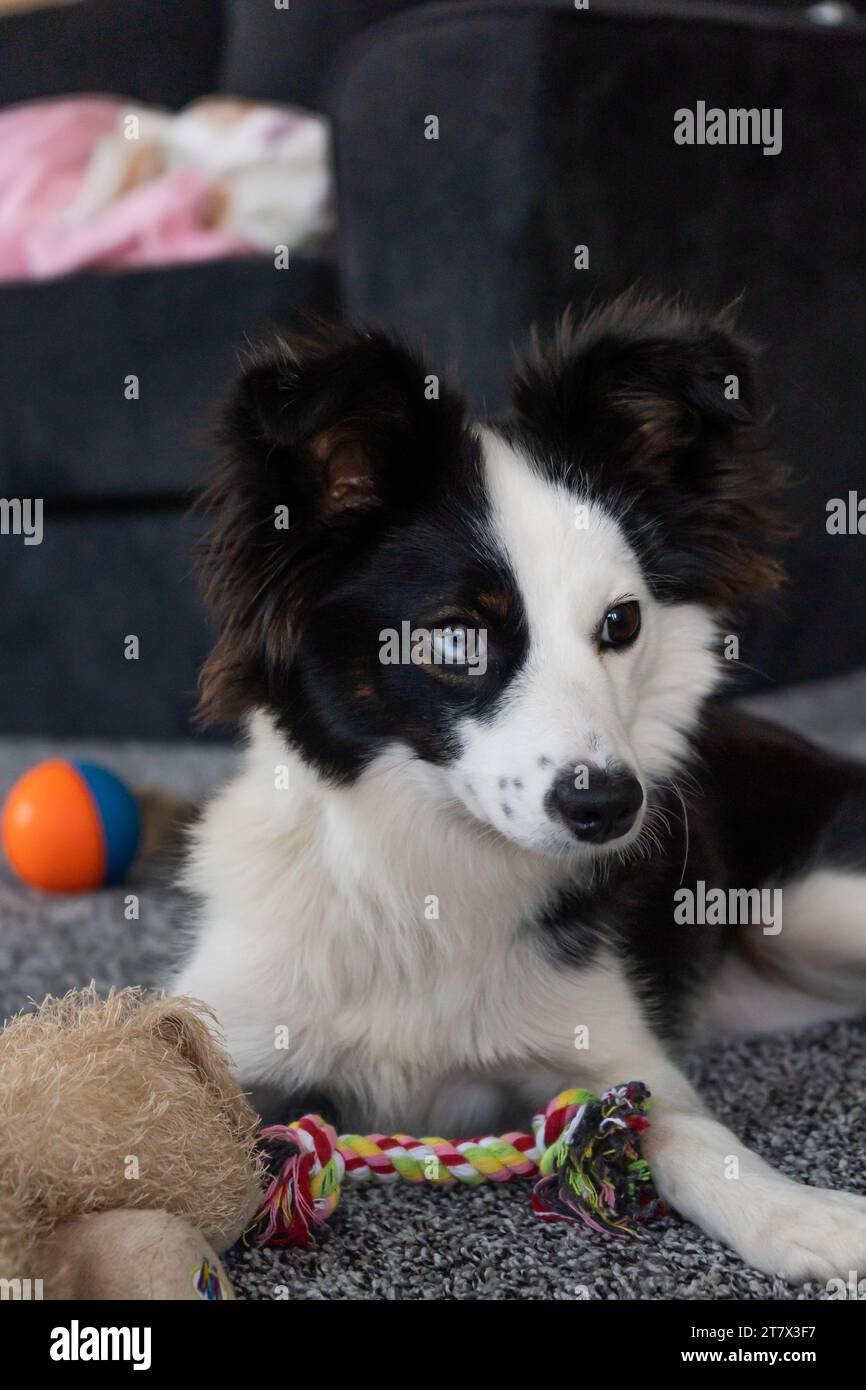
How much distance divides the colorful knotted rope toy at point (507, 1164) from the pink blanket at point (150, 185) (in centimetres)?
253

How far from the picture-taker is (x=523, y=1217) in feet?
4.97

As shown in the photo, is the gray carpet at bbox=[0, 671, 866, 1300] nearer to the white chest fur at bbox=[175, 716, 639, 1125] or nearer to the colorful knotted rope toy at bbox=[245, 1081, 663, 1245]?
the colorful knotted rope toy at bbox=[245, 1081, 663, 1245]

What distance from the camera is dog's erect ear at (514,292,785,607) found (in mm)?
1714

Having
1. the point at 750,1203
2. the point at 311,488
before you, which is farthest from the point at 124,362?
the point at 750,1203

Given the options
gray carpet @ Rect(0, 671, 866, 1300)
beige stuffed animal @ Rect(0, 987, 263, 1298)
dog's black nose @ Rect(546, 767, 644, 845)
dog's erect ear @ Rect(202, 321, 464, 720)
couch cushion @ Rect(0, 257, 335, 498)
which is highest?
couch cushion @ Rect(0, 257, 335, 498)

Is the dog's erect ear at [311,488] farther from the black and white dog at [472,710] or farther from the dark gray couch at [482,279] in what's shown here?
the dark gray couch at [482,279]

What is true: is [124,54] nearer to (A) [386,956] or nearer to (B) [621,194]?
(B) [621,194]

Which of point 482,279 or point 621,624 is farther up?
point 482,279

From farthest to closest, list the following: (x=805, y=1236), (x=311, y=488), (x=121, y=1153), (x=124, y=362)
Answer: (x=124, y=362) < (x=311, y=488) < (x=805, y=1236) < (x=121, y=1153)

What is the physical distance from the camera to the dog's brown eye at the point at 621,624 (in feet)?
5.36

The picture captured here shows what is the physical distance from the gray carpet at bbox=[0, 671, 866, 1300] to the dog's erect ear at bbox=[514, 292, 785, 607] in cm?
64

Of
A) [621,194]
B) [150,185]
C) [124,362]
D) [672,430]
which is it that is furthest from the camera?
[150,185]

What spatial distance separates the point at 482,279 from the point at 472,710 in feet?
5.98

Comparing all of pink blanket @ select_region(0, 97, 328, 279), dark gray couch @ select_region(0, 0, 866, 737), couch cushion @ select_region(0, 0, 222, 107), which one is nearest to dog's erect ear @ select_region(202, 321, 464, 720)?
dark gray couch @ select_region(0, 0, 866, 737)
